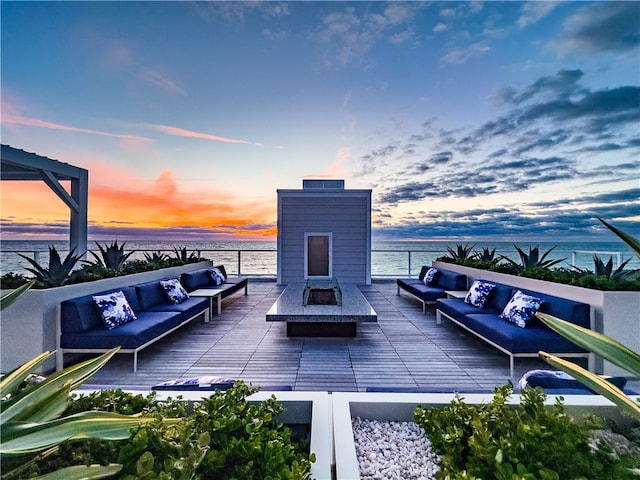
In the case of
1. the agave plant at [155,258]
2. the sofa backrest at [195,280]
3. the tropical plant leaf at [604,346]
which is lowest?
the sofa backrest at [195,280]

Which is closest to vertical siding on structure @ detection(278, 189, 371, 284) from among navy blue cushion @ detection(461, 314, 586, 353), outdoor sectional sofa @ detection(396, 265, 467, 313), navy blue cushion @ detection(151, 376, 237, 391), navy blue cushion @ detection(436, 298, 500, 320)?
outdoor sectional sofa @ detection(396, 265, 467, 313)

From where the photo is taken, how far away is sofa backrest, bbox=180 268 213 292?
5895mm

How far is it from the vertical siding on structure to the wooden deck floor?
13.3 ft

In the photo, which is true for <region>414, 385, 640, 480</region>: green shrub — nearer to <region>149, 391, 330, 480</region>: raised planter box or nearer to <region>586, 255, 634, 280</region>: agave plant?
<region>149, 391, 330, 480</region>: raised planter box

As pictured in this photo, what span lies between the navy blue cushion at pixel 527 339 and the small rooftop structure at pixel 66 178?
830 centimetres

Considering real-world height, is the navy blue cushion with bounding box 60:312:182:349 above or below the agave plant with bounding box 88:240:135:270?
below

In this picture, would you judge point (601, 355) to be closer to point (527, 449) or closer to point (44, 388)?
point (527, 449)

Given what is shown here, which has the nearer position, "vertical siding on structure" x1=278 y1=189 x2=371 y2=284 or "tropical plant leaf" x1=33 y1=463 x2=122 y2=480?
"tropical plant leaf" x1=33 y1=463 x2=122 y2=480

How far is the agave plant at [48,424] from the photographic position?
0.68 m

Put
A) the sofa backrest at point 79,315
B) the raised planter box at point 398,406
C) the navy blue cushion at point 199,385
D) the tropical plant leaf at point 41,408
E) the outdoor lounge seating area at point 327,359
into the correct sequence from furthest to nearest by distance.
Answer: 1. the sofa backrest at point 79,315
2. the outdoor lounge seating area at point 327,359
3. the navy blue cushion at point 199,385
4. the raised planter box at point 398,406
5. the tropical plant leaf at point 41,408

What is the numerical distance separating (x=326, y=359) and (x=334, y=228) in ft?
19.7

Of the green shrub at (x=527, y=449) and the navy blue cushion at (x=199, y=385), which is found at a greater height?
the green shrub at (x=527, y=449)

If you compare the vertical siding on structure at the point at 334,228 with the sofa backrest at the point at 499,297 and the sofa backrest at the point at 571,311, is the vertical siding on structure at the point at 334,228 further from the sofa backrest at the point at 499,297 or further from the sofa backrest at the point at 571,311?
the sofa backrest at the point at 571,311

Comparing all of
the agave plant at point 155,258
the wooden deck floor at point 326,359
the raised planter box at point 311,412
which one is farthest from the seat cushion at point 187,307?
the raised planter box at point 311,412
